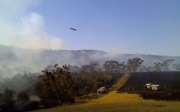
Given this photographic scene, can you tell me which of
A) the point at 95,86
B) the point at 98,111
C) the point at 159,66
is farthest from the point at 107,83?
the point at 159,66

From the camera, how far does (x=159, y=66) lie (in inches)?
6358

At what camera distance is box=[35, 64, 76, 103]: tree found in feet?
207

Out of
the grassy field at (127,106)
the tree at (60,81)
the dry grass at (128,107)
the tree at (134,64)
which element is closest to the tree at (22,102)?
the tree at (60,81)

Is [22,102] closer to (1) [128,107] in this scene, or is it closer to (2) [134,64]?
(1) [128,107]

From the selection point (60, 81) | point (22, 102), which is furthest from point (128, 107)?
point (22, 102)

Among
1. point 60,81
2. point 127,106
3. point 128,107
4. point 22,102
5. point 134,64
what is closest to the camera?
point 128,107

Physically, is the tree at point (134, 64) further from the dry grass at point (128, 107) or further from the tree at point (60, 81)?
the dry grass at point (128, 107)

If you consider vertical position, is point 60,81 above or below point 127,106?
above

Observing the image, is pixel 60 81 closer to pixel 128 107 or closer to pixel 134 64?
pixel 128 107

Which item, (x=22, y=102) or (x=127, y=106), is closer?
(x=127, y=106)

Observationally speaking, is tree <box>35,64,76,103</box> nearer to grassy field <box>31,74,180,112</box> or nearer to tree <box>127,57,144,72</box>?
grassy field <box>31,74,180,112</box>

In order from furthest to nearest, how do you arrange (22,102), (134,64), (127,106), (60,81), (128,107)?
1. (134,64)
2. (60,81)
3. (22,102)
4. (127,106)
5. (128,107)

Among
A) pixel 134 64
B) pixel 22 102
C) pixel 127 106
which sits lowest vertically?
pixel 22 102

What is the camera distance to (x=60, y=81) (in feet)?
209
